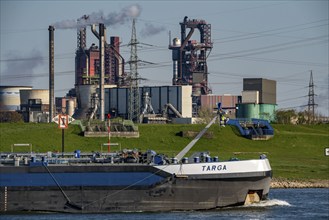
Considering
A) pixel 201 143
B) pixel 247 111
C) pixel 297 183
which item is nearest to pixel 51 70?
pixel 247 111

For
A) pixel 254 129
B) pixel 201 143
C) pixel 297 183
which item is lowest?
pixel 297 183

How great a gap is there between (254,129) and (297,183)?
42.7m

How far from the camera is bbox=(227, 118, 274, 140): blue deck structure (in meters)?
136

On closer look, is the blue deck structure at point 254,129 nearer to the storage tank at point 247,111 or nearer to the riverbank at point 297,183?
the riverbank at point 297,183

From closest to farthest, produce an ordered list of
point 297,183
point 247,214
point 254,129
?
point 247,214
point 297,183
point 254,129

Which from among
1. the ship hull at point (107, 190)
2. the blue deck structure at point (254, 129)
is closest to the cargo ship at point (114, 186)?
the ship hull at point (107, 190)

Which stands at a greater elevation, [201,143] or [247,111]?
[247,111]

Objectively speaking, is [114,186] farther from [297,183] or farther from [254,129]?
[254,129]

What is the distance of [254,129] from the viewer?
13875 cm

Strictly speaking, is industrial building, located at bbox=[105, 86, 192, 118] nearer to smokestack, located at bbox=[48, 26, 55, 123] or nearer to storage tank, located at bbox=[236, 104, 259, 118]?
storage tank, located at bbox=[236, 104, 259, 118]

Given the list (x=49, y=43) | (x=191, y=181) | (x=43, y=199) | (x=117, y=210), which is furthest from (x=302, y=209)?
(x=49, y=43)

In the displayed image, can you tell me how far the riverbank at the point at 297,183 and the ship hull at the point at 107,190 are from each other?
2863 cm

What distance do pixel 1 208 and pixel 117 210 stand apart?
792cm

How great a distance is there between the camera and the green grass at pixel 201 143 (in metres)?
117
